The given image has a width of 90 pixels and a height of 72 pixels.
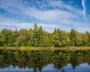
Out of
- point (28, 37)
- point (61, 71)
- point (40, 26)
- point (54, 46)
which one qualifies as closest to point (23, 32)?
point (28, 37)

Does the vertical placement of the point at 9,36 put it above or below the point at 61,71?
above

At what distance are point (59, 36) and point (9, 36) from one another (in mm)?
47065

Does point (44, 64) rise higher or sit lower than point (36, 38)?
lower

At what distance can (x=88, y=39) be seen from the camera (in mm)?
104750

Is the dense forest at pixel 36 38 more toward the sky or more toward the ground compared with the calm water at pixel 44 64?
more toward the sky

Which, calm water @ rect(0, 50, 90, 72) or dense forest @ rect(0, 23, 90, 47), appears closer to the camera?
calm water @ rect(0, 50, 90, 72)

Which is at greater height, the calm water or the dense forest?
the dense forest

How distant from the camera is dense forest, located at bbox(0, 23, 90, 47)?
81688 millimetres

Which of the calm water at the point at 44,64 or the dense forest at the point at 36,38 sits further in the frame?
the dense forest at the point at 36,38

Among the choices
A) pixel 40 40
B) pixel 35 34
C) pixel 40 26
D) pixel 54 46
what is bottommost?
pixel 54 46

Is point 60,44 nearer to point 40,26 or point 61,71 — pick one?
point 40,26

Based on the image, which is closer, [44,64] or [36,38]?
[44,64]

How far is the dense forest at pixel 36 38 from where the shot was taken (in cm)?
8169

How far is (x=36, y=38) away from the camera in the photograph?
8312 cm
